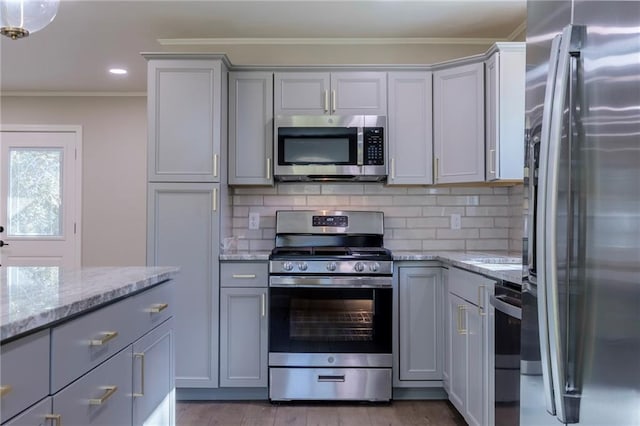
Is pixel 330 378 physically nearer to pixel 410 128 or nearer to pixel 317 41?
pixel 410 128

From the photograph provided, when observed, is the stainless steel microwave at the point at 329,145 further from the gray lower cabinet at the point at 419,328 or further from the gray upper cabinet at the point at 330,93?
the gray lower cabinet at the point at 419,328

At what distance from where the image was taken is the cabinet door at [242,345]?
108 inches

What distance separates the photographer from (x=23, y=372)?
882mm

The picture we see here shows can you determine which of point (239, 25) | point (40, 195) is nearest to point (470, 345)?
point (239, 25)

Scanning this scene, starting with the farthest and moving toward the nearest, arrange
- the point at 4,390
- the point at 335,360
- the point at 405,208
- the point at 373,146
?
the point at 405,208 → the point at 373,146 → the point at 335,360 → the point at 4,390

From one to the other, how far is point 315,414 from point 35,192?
158 inches

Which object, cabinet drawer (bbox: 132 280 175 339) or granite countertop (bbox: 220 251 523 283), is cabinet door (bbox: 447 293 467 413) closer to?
granite countertop (bbox: 220 251 523 283)

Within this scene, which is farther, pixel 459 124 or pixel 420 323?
pixel 459 124

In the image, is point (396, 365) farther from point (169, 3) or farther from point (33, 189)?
point (33, 189)

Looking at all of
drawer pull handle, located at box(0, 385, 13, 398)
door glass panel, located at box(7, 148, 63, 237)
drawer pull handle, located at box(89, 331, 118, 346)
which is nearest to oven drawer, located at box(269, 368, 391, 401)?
drawer pull handle, located at box(89, 331, 118, 346)

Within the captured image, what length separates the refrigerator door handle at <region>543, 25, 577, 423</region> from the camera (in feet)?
3.10

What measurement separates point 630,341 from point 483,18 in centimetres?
272

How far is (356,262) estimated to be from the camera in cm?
269

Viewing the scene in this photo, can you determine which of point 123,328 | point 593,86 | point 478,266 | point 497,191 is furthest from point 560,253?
point 497,191
